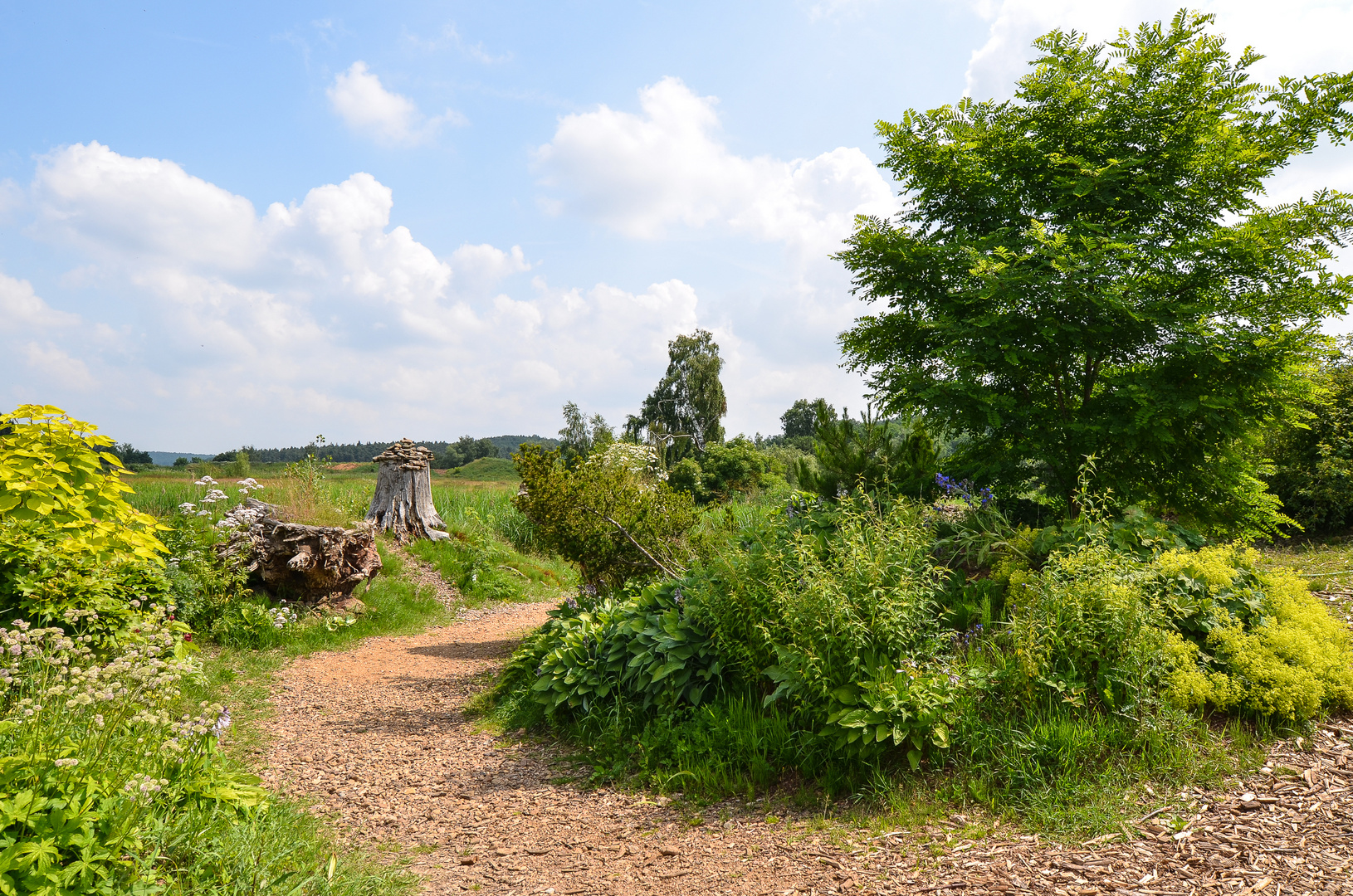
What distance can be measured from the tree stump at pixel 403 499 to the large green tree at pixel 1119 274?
8145 millimetres

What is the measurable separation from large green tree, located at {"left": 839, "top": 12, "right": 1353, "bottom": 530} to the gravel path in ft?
10.2

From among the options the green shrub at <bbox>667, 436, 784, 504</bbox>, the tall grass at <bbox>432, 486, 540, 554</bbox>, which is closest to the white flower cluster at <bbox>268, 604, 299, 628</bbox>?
the tall grass at <bbox>432, 486, 540, 554</bbox>

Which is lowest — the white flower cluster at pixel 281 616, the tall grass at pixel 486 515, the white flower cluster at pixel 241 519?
the white flower cluster at pixel 281 616

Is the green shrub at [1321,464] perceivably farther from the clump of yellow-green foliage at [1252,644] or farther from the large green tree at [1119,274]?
the clump of yellow-green foliage at [1252,644]

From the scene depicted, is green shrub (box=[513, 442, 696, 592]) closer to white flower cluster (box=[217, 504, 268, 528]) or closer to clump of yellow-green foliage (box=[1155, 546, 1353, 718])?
clump of yellow-green foliage (box=[1155, 546, 1353, 718])

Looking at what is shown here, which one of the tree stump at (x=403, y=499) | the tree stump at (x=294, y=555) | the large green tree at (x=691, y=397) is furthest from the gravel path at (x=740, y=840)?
the large green tree at (x=691, y=397)

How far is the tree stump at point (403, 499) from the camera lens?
38.8ft

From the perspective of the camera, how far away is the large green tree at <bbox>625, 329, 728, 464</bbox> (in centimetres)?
3075

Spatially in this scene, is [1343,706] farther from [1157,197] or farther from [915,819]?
[1157,197]

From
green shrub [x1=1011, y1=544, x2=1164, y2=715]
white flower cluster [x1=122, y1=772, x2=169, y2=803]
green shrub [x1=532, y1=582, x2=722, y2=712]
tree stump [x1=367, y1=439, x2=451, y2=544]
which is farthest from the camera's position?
tree stump [x1=367, y1=439, x2=451, y2=544]

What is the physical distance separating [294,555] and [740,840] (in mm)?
6736

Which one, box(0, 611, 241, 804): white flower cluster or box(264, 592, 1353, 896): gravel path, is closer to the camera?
box(0, 611, 241, 804): white flower cluster

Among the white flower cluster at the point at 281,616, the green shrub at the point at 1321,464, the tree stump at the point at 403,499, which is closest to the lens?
the white flower cluster at the point at 281,616

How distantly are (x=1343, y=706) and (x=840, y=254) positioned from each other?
17.6 ft
